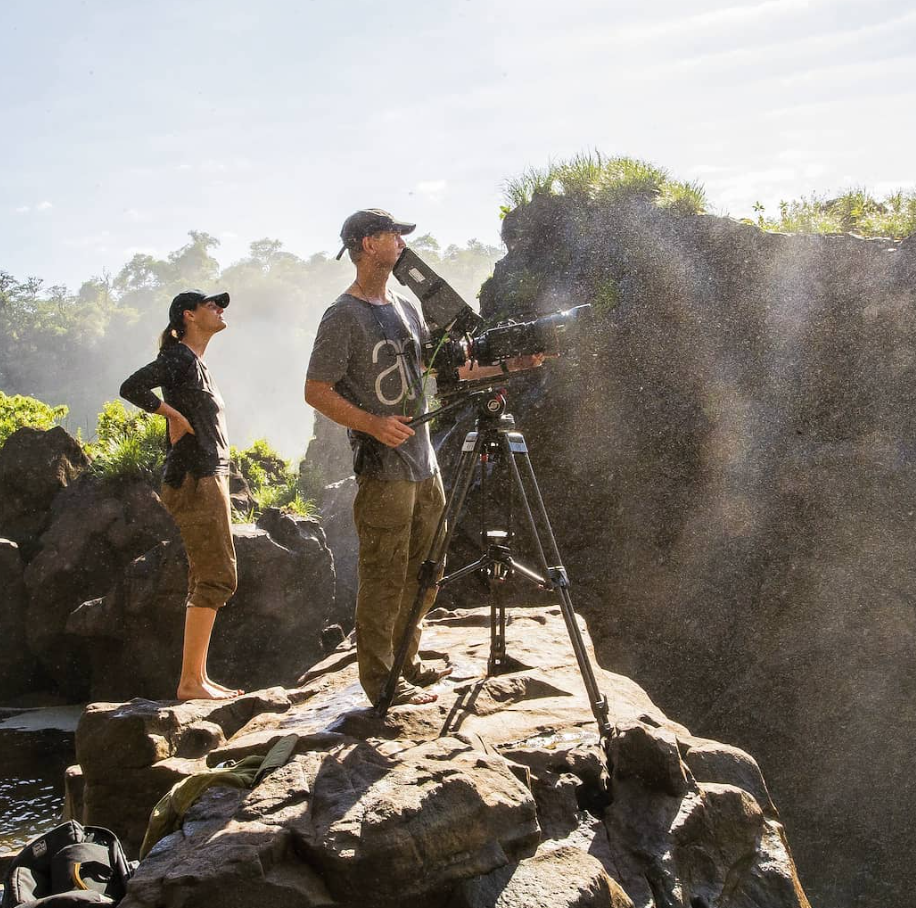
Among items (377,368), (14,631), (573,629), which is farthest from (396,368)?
(14,631)

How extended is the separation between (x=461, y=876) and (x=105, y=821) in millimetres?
2849

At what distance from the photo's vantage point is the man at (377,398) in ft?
12.6

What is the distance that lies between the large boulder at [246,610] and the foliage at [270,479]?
4.73m

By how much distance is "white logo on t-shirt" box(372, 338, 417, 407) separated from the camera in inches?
156

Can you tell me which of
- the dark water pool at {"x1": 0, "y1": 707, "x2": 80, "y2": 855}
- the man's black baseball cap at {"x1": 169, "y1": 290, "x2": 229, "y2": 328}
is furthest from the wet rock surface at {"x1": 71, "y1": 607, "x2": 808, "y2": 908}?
the man's black baseball cap at {"x1": 169, "y1": 290, "x2": 229, "y2": 328}

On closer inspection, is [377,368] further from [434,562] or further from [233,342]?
[233,342]

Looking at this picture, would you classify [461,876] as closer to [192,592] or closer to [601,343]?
[192,592]

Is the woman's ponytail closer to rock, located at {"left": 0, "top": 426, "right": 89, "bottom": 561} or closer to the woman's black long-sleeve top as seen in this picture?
the woman's black long-sleeve top

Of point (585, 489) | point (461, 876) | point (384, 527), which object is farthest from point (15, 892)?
point (585, 489)

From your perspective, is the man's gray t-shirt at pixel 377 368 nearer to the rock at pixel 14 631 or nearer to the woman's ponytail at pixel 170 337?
the woman's ponytail at pixel 170 337

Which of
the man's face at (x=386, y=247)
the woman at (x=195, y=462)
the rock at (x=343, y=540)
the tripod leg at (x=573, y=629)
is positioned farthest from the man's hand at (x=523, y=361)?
the rock at (x=343, y=540)

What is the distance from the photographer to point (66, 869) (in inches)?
120

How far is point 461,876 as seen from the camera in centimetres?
279

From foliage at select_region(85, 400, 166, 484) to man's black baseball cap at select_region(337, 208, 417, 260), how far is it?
8316mm
